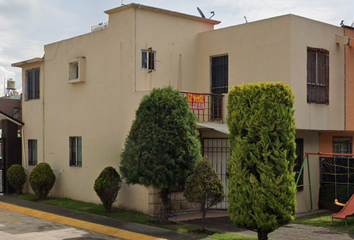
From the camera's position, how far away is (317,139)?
1628cm

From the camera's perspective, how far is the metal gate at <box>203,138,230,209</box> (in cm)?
1502

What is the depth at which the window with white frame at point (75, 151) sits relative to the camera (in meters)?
16.5

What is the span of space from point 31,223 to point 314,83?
9355mm

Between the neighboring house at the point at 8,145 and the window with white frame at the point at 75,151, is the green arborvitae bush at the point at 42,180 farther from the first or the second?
the neighboring house at the point at 8,145

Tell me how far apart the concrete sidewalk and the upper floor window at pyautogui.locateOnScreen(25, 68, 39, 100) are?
4.72 metres

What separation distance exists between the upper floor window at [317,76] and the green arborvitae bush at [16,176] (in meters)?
11.2

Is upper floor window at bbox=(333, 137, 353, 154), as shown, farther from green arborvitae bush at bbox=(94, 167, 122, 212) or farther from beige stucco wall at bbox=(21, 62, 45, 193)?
beige stucco wall at bbox=(21, 62, 45, 193)

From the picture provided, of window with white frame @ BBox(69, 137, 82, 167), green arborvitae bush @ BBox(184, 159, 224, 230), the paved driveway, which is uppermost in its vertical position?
window with white frame @ BBox(69, 137, 82, 167)

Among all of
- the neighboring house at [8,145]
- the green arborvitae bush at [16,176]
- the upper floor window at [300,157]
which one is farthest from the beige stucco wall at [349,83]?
the neighboring house at [8,145]

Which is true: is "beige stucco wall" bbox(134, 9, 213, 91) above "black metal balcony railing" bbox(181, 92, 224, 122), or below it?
above

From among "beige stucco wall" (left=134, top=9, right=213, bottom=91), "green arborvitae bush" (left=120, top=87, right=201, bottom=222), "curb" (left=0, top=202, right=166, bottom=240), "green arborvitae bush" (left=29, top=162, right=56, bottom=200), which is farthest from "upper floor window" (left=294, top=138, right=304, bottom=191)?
"green arborvitae bush" (left=29, top=162, right=56, bottom=200)

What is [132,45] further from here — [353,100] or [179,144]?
[353,100]

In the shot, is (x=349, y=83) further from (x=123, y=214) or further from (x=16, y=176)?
(x=16, y=176)

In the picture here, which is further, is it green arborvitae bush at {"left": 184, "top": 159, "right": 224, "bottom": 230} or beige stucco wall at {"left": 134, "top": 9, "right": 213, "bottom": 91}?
beige stucco wall at {"left": 134, "top": 9, "right": 213, "bottom": 91}
